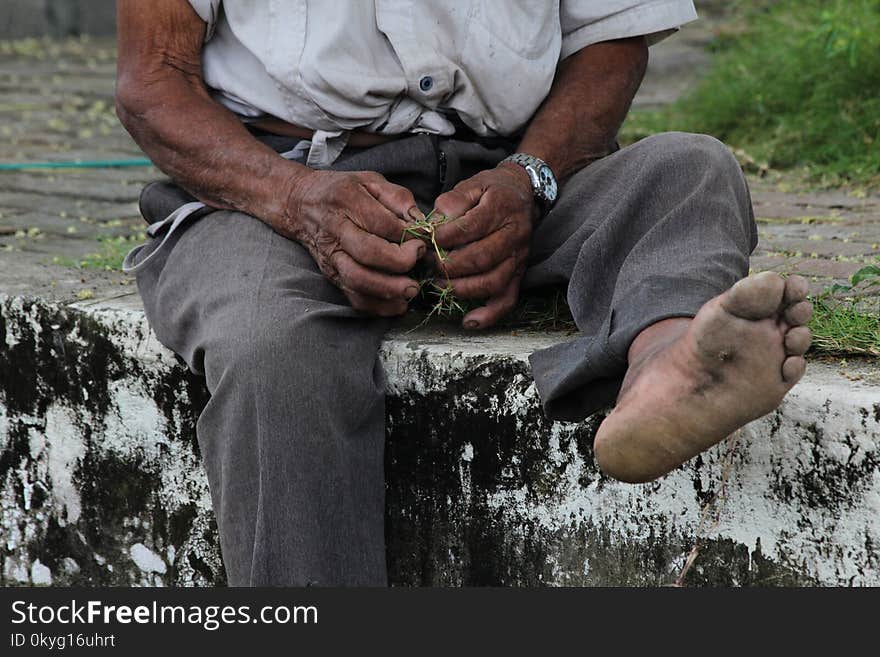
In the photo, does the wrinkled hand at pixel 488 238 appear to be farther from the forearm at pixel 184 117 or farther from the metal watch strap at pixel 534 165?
the forearm at pixel 184 117

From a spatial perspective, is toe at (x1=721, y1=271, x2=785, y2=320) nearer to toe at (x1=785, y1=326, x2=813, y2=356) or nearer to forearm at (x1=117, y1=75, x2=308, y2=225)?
toe at (x1=785, y1=326, x2=813, y2=356)

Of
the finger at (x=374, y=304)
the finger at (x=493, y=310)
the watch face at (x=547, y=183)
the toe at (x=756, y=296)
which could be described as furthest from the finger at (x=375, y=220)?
the toe at (x=756, y=296)

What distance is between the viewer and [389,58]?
2.22 metres

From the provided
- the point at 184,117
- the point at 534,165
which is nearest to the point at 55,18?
the point at 184,117

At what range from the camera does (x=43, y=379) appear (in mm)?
2455

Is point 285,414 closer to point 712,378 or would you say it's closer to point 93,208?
point 712,378

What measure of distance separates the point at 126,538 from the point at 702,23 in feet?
19.7

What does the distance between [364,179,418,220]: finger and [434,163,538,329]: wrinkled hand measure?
54 mm

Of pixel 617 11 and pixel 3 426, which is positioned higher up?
pixel 617 11

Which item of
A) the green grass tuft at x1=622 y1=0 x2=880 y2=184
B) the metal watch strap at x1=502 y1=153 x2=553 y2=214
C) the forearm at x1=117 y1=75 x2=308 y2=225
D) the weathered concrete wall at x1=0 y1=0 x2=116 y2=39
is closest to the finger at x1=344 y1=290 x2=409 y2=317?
the forearm at x1=117 y1=75 x2=308 y2=225

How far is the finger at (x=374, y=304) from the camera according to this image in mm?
2017

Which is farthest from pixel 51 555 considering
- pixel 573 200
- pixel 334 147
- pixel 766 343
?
pixel 766 343

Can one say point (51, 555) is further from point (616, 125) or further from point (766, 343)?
point (766, 343)

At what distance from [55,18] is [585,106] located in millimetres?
6460
